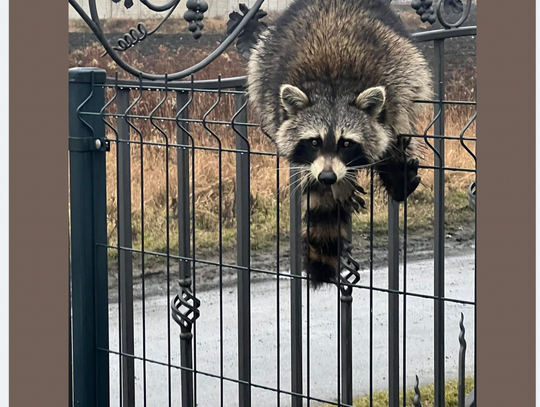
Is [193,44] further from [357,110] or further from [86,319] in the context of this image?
[357,110]

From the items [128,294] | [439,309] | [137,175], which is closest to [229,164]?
[137,175]

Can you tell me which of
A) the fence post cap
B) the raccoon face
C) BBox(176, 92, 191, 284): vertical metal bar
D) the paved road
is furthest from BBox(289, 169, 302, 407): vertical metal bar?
the paved road

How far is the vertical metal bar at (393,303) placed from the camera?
3158 millimetres

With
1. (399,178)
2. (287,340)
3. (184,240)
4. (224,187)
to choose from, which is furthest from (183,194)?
(224,187)

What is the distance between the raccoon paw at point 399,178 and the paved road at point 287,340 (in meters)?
2.03

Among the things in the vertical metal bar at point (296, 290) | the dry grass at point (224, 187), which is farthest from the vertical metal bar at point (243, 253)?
the dry grass at point (224, 187)

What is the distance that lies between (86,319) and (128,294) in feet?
0.64

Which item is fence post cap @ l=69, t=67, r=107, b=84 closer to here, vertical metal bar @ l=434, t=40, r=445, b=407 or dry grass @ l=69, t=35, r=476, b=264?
vertical metal bar @ l=434, t=40, r=445, b=407

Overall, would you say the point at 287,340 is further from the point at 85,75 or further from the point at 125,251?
the point at 85,75

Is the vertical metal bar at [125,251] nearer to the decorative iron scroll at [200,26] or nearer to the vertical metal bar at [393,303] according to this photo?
the decorative iron scroll at [200,26]

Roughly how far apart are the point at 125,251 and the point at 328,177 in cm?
115

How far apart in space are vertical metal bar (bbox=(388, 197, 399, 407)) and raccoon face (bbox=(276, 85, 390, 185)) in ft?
1.76

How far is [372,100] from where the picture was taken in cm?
263

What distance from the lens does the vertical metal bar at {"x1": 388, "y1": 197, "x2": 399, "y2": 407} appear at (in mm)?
3158
